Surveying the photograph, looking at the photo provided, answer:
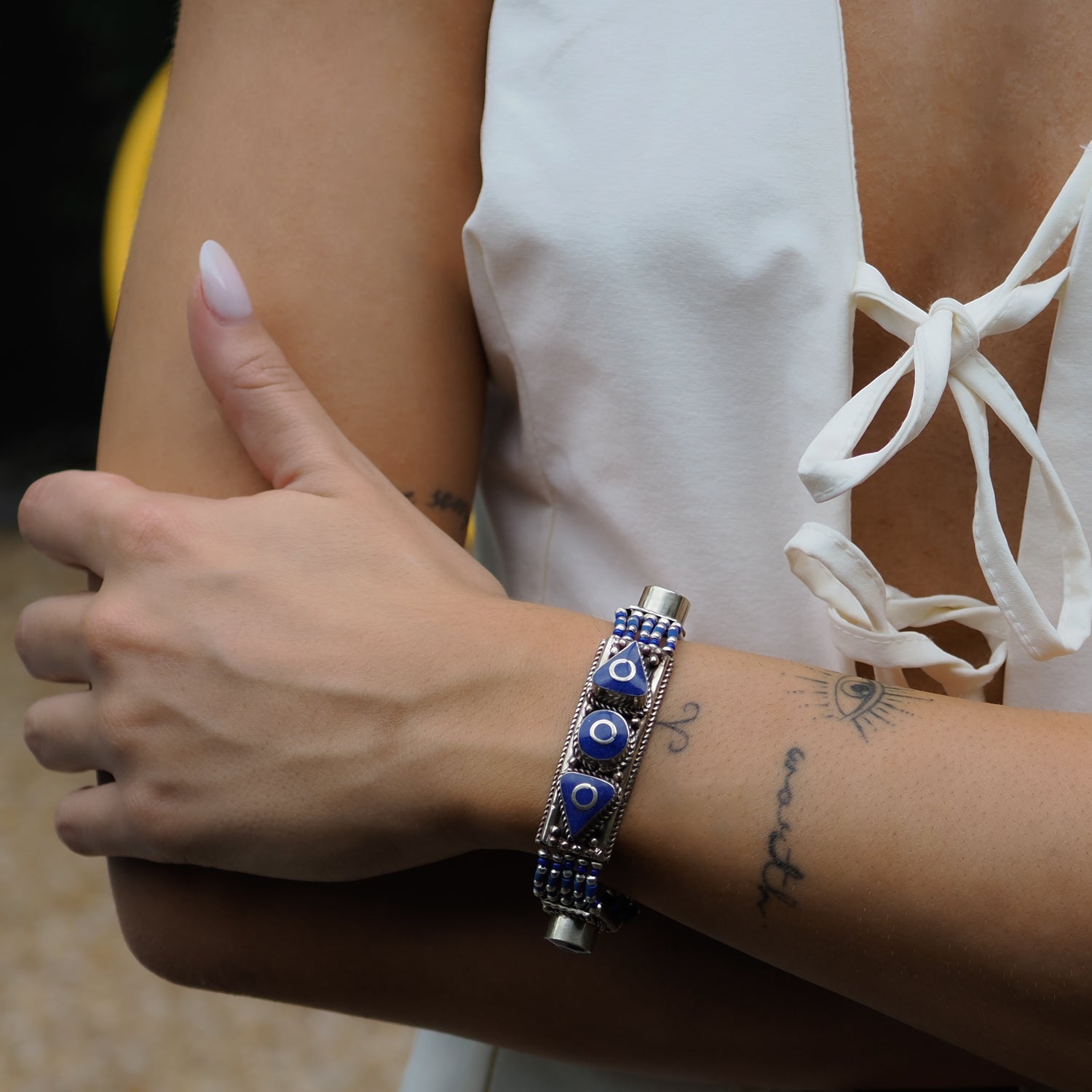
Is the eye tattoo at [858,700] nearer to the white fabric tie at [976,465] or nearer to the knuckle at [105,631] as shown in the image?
the white fabric tie at [976,465]

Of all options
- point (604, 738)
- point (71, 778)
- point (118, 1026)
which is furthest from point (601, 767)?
point (71, 778)

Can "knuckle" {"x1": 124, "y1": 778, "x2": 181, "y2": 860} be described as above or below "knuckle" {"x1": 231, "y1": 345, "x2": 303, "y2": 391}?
below

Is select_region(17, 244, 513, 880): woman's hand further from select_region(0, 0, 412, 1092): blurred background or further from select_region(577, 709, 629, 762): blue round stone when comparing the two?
select_region(0, 0, 412, 1092): blurred background

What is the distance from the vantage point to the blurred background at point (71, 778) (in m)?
2.21

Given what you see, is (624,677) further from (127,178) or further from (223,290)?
(127,178)

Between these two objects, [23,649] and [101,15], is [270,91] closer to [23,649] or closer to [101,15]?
[23,649]

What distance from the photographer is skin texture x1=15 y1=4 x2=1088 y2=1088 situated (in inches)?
24.8

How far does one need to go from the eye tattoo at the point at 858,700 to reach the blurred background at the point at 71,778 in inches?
75.4

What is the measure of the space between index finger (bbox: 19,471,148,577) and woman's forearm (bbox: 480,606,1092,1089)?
0.35m

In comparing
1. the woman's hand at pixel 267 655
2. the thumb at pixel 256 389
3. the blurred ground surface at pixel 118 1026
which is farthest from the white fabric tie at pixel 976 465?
the blurred ground surface at pixel 118 1026

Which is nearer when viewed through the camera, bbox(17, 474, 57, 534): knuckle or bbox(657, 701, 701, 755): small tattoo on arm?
bbox(657, 701, 701, 755): small tattoo on arm

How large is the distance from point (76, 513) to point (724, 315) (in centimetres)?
52

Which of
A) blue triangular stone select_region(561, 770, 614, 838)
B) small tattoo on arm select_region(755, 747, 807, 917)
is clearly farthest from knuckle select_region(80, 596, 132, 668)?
small tattoo on arm select_region(755, 747, 807, 917)

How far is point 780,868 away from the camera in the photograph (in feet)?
2.09
